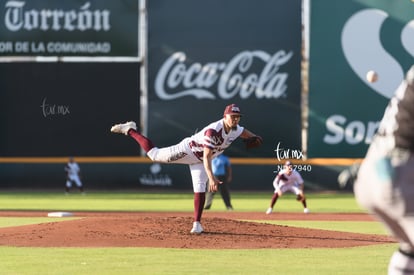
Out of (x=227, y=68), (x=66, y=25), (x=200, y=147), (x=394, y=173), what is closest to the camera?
(x=394, y=173)

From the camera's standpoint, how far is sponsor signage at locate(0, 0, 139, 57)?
35.2m

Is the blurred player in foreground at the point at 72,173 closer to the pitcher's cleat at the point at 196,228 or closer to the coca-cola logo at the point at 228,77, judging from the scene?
the coca-cola logo at the point at 228,77

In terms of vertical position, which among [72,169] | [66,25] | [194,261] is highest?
[66,25]

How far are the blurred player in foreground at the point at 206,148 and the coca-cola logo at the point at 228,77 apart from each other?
2068 cm

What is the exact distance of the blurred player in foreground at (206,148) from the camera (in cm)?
1338

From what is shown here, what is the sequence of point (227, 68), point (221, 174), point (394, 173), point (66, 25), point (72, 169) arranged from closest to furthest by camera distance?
point (394, 173) < point (221, 174) < point (72, 169) < point (227, 68) < point (66, 25)

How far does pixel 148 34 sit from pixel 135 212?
1326 cm

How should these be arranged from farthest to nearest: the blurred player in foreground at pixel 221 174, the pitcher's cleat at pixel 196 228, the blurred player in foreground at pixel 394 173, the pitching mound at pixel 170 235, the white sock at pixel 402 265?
the blurred player in foreground at pixel 221 174
the pitcher's cleat at pixel 196 228
the pitching mound at pixel 170 235
the white sock at pixel 402 265
the blurred player in foreground at pixel 394 173

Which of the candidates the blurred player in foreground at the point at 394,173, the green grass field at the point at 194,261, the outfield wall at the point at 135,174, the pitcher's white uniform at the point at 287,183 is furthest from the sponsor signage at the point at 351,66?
the blurred player in foreground at the point at 394,173

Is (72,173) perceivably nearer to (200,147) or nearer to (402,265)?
(200,147)

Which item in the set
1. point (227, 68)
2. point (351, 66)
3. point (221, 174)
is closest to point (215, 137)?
point (221, 174)

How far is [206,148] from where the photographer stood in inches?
529

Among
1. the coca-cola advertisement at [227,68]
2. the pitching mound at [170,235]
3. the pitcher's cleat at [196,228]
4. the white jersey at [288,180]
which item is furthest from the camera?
the coca-cola advertisement at [227,68]

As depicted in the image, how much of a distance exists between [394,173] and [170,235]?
8.97m
